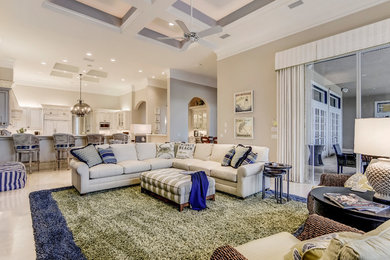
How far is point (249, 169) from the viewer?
357cm

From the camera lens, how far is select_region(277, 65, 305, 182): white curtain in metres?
4.66

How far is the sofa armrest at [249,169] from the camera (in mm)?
3505

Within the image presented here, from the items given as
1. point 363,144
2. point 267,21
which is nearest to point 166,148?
point 267,21

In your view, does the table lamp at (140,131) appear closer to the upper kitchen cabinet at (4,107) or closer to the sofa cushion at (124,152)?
the sofa cushion at (124,152)

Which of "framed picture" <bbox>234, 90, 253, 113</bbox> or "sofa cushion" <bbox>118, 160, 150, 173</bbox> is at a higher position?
"framed picture" <bbox>234, 90, 253, 113</bbox>

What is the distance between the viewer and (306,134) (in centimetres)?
467

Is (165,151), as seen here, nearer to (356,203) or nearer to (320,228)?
(356,203)

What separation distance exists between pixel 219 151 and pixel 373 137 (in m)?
3.12

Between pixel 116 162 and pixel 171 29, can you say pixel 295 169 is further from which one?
pixel 171 29

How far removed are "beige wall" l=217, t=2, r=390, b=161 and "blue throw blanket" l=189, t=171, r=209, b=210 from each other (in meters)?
2.65

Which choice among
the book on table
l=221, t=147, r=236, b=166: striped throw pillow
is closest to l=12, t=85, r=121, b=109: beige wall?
l=221, t=147, r=236, b=166: striped throw pillow

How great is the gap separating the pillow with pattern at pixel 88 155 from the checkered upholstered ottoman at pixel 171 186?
1.11 m

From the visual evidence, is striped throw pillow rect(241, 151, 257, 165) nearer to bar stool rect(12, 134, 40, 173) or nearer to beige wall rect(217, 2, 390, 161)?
beige wall rect(217, 2, 390, 161)

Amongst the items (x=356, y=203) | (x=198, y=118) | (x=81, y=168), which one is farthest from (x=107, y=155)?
(x=198, y=118)
